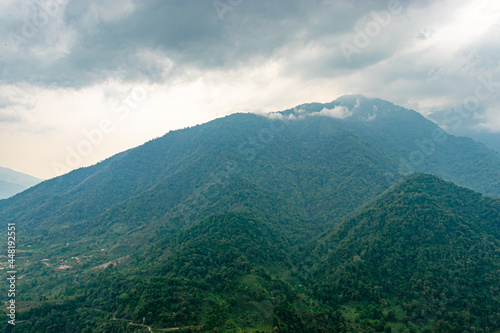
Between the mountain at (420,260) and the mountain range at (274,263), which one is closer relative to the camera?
the mountain range at (274,263)

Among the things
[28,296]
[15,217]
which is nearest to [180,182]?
[28,296]

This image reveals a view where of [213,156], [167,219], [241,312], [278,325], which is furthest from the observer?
[213,156]

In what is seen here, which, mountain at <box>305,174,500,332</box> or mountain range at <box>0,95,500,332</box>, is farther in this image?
mountain at <box>305,174,500,332</box>

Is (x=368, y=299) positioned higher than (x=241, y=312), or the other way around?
(x=241, y=312)

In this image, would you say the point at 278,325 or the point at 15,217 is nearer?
the point at 278,325

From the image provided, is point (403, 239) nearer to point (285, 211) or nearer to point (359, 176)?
point (285, 211)

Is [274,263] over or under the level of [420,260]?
under

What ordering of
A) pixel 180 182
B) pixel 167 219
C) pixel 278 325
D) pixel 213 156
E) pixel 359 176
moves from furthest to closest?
pixel 213 156 < pixel 180 182 < pixel 359 176 < pixel 167 219 < pixel 278 325

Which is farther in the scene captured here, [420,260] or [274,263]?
[274,263]
